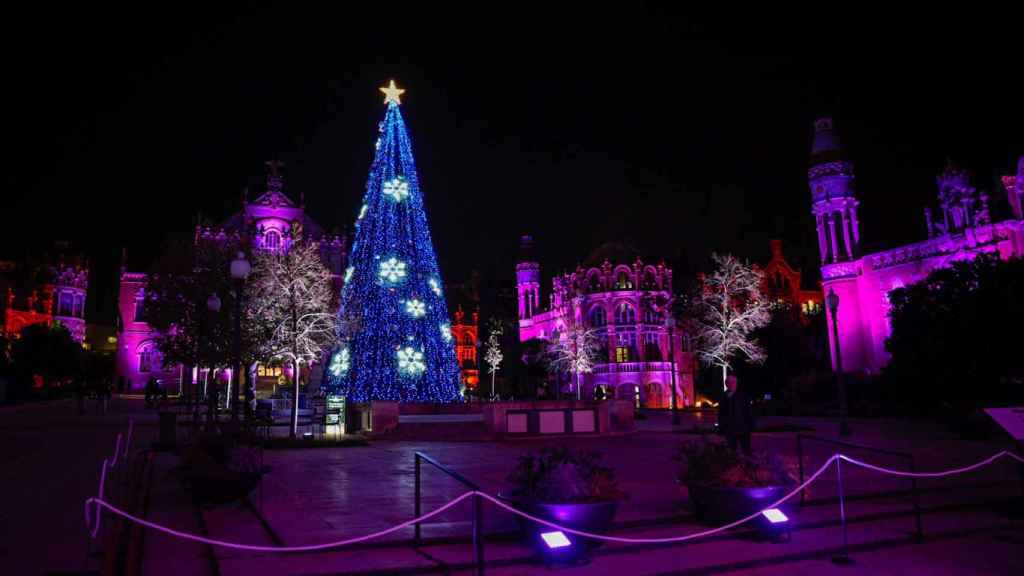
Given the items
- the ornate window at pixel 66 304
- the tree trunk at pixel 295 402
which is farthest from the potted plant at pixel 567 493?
the ornate window at pixel 66 304

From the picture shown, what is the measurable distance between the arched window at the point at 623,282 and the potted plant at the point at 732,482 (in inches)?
2218

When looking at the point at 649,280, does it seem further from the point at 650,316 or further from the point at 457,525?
the point at 457,525

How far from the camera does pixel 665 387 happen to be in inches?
2446

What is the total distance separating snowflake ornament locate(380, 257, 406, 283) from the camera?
27969mm

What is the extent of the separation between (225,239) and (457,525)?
6154 centimetres

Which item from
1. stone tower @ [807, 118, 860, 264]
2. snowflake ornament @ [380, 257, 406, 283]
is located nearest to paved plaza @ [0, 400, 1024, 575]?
snowflake ornament @ [380, 257, 406, 283]

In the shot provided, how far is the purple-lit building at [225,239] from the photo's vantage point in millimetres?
63938

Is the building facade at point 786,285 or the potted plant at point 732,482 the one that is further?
the building facade at point 786,285

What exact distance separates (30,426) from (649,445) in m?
26.6

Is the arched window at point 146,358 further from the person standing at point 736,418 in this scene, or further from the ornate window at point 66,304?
the person standing at point 736,418

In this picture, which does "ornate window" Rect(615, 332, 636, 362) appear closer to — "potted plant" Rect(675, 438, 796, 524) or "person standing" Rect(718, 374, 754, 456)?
"person standing" Rect(718, 374, 754, 456)

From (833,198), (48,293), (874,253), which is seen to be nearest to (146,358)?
(48,293)

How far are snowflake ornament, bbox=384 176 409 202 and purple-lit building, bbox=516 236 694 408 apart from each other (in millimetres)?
35234

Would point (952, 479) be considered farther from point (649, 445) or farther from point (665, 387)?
point (665, 387)
